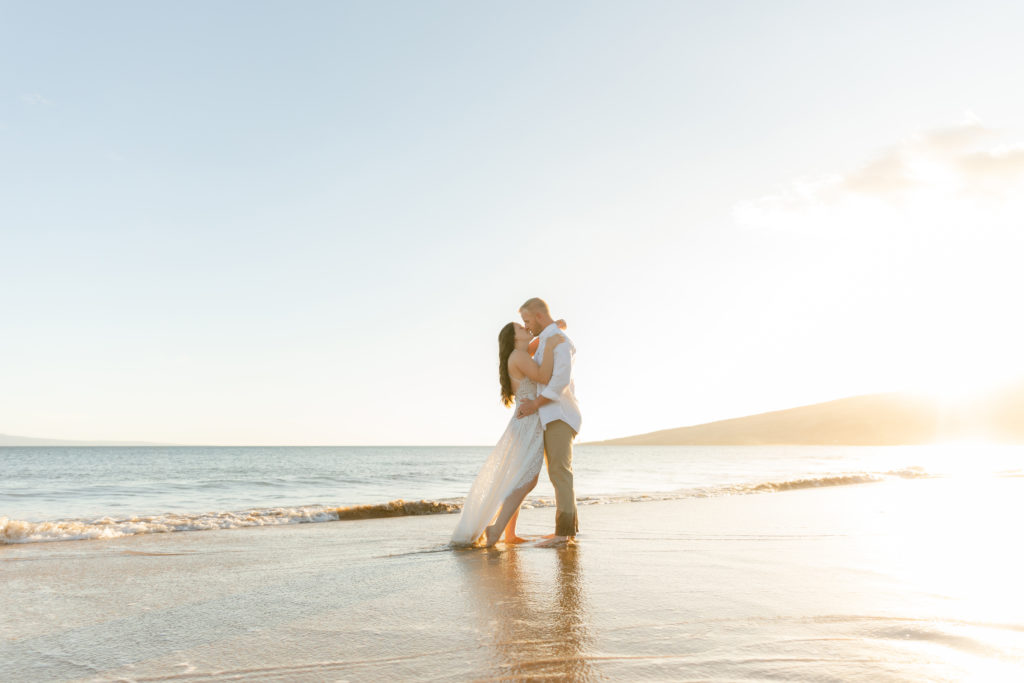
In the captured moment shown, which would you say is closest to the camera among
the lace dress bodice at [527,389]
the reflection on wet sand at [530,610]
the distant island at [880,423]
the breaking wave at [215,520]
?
the reflection on wet sand at [530,610]

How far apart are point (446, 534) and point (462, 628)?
172 inches

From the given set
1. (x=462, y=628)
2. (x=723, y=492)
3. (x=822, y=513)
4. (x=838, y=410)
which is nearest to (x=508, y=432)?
(x=462, y=628)

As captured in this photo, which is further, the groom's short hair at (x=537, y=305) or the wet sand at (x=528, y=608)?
the groom's short hair at (x=537, y=305)

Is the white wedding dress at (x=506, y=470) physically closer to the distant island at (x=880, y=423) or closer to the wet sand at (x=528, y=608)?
the wet sand at (x=528, y=608)

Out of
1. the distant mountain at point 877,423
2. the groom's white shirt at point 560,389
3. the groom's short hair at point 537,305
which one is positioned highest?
the groom's short hair at point 537,305

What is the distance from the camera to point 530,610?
12.3 feet

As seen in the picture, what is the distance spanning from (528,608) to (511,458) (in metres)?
2.69

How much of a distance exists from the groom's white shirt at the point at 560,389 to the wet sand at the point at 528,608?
3.91ft

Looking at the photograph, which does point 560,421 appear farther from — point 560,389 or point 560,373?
point 560,373

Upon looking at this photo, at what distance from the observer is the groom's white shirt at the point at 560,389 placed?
626cm

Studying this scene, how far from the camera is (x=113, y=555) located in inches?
246

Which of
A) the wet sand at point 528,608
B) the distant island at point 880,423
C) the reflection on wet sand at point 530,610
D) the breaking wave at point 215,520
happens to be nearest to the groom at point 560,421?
the wet sand at point 528,608

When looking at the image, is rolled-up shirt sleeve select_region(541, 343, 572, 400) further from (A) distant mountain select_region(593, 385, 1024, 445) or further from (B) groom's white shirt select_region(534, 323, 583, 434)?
(A) distant mountain select_region(593, 385, 1024, 445)

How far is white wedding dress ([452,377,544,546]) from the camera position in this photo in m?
6.35
